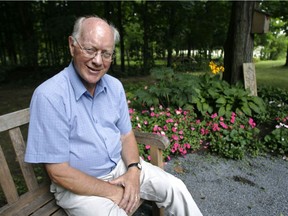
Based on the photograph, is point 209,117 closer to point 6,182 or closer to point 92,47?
point 92,47

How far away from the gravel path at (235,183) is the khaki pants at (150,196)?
27.1 inches

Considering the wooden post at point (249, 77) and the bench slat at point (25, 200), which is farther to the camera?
the wooden post at point (249, 77)

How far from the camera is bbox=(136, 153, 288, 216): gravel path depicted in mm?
2631

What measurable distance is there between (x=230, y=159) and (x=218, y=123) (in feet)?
2.06

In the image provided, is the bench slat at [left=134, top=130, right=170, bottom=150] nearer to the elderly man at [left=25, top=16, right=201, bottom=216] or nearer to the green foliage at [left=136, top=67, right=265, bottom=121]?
the elderly man at [left=25, top=16, right=201, bottom=216]

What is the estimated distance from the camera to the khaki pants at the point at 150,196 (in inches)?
63.8

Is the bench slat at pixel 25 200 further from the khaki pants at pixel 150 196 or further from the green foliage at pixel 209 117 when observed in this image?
the green foliage at pixel 209 117

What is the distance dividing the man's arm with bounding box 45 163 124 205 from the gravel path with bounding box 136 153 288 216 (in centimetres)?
100

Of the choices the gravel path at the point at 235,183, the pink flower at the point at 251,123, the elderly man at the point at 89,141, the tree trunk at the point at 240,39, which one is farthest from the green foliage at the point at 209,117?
the elderly man at the point at 89,141

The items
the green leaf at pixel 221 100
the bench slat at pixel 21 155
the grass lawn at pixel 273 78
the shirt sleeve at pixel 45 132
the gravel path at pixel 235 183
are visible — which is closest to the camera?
the shirt sleeve at pixel 45 132

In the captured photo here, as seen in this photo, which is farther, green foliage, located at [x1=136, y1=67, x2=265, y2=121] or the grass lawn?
the grass lawn

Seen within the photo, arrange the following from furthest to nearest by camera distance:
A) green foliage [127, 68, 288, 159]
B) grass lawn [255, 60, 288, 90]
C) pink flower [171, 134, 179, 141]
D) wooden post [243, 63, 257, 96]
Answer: grass lawn [255, 60, 288, 90], wooden post [243, 63, 257, 96], green foliage [127, 68, 288, 159], pink flower [171, 134, 179, 141]

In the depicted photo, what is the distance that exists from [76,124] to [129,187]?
591 mm

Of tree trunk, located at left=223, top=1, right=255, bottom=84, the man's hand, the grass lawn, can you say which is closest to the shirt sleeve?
the man's hand
